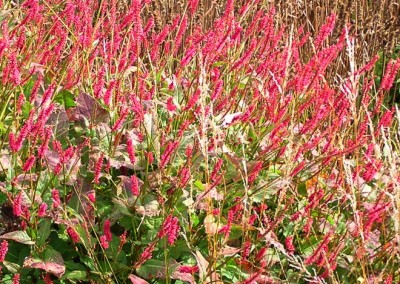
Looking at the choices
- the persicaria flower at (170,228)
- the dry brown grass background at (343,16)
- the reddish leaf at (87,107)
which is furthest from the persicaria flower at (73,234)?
the dry brown grass background at (343,16)

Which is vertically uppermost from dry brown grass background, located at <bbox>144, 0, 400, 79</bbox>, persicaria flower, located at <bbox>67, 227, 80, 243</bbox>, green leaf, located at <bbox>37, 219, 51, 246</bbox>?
persicaria flower, located at <bbox>67, 227, 80, 243</bbox>

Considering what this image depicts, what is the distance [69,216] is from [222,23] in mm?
931

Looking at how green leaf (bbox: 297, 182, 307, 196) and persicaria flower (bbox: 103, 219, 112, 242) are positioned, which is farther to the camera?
green leaf (bbox: 297, 182, 307, 196)

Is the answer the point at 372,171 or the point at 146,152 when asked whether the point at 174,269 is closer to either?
the point at 146,152

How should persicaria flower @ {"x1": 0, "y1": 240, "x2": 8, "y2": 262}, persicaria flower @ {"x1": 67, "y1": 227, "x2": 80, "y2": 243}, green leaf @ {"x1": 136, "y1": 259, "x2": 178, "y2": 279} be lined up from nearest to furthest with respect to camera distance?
persicaria flower @ {"x1": 0, "y1": 240, "x2": 8, "y2": 262} → persicaria flower @ {"x1": 67, "y1": 227, "x2": 80, "y2": 243} → green leaf @ {"x1": 136, "y1": 259, "x2": 178, "y2": 279}

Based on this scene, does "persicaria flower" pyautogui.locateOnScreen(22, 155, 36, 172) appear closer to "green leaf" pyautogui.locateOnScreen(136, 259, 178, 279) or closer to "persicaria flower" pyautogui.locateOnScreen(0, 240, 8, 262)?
"persicaria flower" pyautogui.locateOnScreen(0, 240, 8, 262)

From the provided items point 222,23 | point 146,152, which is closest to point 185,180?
point 146,152

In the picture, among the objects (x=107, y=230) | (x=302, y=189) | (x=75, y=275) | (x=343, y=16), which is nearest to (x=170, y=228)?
(x=107, y=230)

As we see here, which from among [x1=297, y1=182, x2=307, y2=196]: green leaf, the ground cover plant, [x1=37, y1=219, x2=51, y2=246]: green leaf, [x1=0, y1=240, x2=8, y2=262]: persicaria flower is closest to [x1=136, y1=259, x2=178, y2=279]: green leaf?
the ground cover plant

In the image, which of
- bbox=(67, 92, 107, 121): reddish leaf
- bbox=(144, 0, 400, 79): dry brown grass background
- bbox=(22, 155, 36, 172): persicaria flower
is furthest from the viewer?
bbox=(144, 0, 400, 79): dry brown grass background

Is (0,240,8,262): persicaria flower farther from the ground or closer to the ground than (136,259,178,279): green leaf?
farther from the ground

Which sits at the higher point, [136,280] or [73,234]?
[73,234]

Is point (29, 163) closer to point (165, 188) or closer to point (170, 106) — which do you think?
point (165, 188)

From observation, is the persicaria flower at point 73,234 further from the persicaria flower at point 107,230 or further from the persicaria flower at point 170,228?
the persicaria flower at point 170,228
